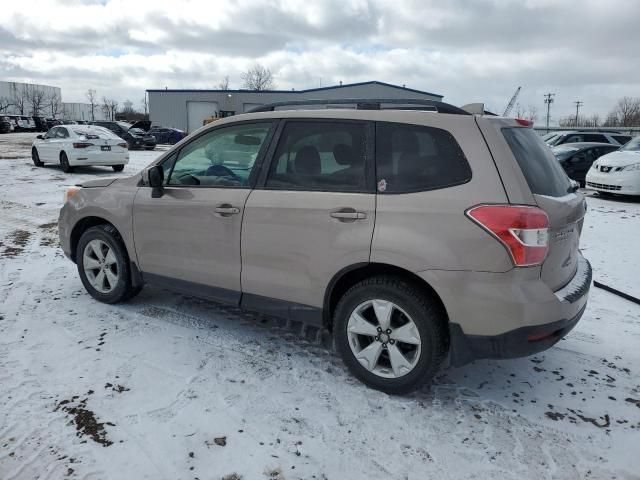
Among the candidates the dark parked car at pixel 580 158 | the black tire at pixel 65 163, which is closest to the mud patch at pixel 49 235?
the black tire at pixel 65 163

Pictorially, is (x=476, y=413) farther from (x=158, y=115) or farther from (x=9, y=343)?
(x=158, y=115)

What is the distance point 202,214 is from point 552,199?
7.91 ft

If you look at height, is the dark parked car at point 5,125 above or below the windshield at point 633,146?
above

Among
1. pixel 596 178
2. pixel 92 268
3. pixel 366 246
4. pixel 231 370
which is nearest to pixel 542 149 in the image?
pixel 366 246

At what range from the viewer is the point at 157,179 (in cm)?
406

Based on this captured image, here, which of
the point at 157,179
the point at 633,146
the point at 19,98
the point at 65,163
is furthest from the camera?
the point at 19,98

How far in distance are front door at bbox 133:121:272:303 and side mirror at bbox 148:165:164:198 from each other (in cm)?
6

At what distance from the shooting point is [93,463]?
2543mm

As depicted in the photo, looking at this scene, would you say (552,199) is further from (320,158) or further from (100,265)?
(100,265)

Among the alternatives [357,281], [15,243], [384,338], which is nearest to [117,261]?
[357,281]

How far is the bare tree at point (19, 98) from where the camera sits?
8544cm

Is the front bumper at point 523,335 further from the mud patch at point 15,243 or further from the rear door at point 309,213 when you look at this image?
the mud patch at point 15,243

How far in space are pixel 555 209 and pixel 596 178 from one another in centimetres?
1075

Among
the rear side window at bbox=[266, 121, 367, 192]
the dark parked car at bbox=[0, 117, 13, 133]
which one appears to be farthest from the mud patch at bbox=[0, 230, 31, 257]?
the dark parked car at bbox=[0, 117, 13, 133]
